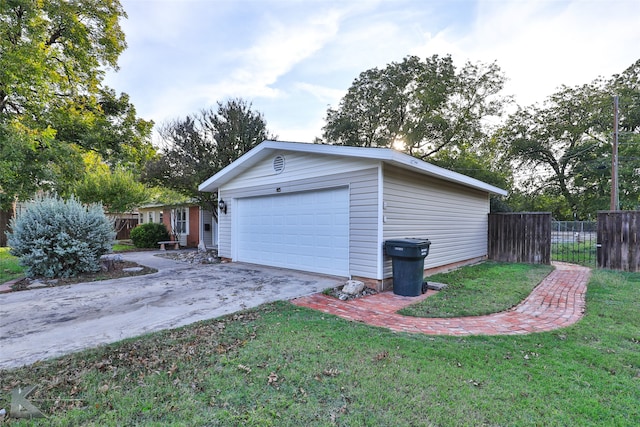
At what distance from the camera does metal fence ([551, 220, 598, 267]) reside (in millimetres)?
9507

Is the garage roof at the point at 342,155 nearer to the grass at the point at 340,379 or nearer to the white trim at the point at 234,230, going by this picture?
the white trim at the point at 234,230

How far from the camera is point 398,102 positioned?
18.2 metres

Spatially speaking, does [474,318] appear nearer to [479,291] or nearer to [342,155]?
[479,291]

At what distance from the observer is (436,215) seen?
7824 millimetres

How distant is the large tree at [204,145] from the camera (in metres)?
12.1

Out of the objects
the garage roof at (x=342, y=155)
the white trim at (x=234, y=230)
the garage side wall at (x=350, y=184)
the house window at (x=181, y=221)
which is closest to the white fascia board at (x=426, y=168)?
the garage roof at (x=342, y=155)

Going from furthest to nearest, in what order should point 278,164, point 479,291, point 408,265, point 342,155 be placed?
point 278,164 < point 342,155 < point 479,291 < point 408,265

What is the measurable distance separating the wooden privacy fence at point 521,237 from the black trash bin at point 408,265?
6.24 metres

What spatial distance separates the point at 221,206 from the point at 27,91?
24.8 feet

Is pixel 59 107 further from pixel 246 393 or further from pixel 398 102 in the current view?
pixel 398 102

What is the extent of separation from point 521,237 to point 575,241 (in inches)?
81.5

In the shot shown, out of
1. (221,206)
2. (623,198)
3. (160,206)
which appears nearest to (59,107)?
(160,206)

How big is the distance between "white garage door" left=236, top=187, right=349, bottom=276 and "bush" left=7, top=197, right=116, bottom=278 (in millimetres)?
3709

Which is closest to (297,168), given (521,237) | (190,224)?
(521,237)
